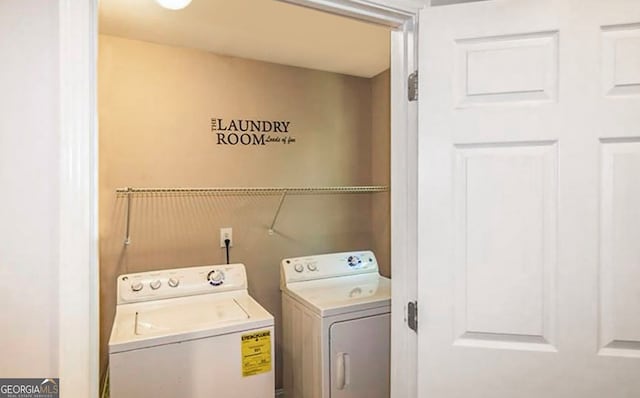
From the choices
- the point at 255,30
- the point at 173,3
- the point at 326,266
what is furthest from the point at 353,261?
the point at 173,3

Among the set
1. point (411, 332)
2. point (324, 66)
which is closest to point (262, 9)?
point (324, 66)

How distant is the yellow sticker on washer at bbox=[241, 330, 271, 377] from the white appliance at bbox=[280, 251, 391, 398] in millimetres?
316

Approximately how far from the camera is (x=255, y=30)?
2068mm

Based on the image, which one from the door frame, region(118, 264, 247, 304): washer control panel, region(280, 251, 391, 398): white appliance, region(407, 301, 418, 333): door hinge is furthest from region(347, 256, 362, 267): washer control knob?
the door frame

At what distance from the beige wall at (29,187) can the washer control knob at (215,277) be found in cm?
141

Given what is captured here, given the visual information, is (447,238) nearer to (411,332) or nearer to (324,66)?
(411,332)

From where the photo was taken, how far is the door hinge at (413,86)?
1176 millimetres

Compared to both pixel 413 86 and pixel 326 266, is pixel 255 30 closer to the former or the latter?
pixel 413 86

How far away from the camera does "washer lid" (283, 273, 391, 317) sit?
205 cm

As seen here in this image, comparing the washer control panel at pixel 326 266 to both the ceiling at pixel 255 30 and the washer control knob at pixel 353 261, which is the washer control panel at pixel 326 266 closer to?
the washer control knob at pixel 353 261

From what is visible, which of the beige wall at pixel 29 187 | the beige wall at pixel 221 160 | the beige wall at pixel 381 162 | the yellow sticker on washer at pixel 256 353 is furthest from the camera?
the beige wall at pixel 381 162

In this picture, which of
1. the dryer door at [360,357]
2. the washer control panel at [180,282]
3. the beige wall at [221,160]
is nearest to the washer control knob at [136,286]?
the washer control panel at [180,282]

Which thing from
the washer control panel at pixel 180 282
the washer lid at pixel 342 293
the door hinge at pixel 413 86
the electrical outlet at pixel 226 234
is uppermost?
the door hinge at pixel 413 86

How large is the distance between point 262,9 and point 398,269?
1.40 metres
